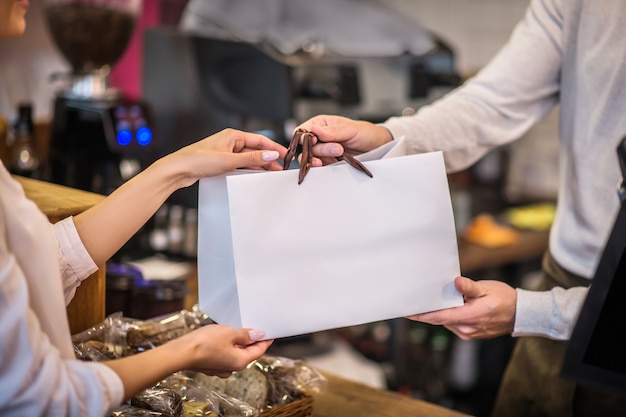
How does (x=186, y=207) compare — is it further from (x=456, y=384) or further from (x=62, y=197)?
(x=456, y=384)

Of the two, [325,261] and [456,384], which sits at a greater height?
[325,261]

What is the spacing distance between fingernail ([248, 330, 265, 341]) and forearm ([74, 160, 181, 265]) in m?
0.23

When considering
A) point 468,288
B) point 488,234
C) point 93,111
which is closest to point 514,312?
point 468,288

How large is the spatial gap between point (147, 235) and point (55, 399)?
1.46 meters

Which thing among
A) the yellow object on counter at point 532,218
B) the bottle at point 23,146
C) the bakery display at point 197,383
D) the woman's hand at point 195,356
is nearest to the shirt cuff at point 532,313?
the bakery display at point 197,383

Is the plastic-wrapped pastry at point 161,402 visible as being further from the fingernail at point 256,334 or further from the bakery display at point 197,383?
the fingernail at point 256,334

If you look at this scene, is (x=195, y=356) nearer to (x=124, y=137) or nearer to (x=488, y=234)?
(x=124, y=137)

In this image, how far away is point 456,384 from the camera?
322 cm

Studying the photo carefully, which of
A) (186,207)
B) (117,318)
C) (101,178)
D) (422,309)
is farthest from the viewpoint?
(186,207)

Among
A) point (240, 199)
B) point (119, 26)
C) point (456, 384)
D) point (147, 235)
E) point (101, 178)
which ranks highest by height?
point (119, 26)

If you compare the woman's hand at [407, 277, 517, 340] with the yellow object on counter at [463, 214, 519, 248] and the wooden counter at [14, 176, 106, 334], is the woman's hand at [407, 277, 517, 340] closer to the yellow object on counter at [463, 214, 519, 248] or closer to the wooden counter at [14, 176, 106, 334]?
the wooden counter at [14, 176, 106, 334]

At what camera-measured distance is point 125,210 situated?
1208mm

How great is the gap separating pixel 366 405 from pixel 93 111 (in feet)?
3.89

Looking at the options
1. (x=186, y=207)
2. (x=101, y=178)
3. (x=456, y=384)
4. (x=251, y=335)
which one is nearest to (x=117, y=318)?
(x=251, y=335)
